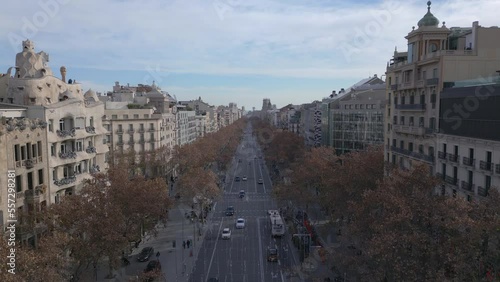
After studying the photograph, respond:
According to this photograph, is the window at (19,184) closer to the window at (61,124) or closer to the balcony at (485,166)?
the window at (61,124)

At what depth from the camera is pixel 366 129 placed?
84.0 meters

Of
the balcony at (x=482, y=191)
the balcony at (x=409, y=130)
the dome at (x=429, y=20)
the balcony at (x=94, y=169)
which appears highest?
the dome at (x=429, y=20)

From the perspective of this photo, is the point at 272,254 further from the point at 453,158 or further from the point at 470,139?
the point at 470,139

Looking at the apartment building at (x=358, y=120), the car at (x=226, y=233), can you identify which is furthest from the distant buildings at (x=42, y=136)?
the apartment building at (x=358, y=120)

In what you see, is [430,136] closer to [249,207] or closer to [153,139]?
[249,207]

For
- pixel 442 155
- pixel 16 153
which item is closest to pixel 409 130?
pixel 442 155

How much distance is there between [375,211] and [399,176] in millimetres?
3760

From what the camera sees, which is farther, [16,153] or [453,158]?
[453,158]

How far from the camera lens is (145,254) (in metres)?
44.1

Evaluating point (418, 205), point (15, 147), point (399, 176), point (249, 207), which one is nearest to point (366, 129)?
point (249, 207)

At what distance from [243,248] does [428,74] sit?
94.4 feet

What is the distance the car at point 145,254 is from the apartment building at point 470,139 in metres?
31.3

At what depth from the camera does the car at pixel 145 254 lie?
43.4 meters

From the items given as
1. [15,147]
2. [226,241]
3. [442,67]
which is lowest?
[226,241]
